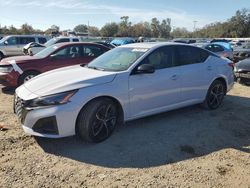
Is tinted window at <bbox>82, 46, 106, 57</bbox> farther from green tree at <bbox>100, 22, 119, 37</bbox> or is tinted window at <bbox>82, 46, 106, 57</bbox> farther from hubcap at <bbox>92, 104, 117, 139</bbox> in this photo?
green tree at <bbox>100, 22, 119, 37</bbox>

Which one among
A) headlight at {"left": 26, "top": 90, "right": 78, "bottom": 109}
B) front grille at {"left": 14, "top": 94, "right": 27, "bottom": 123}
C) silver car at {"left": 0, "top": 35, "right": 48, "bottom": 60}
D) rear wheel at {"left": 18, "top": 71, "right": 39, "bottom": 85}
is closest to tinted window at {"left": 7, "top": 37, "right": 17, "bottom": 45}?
silver car at {"left": 0, "top": 35, "right": 48, "bottom": 60}

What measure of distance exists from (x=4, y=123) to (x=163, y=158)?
127 inches

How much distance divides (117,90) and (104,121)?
1.82ft

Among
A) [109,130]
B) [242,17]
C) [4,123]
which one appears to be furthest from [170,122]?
[242,17]

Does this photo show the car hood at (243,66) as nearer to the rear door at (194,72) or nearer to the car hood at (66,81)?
A: the rear door at (194,72)

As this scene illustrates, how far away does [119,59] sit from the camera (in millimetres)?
5824

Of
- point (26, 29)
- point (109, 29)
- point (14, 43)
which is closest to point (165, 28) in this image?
point (109, 29)

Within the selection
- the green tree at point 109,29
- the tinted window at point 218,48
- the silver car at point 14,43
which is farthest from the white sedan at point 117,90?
the green tree at point 109,29

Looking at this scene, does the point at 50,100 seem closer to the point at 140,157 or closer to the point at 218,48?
the point at 140,157

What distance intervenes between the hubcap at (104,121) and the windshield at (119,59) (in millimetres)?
824

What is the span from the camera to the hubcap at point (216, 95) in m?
6.97

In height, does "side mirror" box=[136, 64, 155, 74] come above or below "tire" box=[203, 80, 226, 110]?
above

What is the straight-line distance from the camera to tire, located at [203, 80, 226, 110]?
6.91m

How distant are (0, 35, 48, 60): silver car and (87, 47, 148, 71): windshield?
58.9ft
